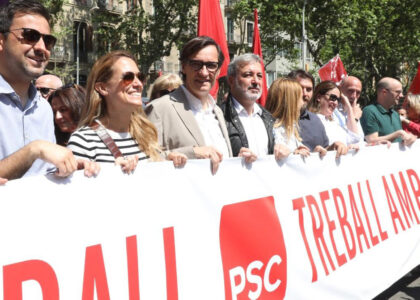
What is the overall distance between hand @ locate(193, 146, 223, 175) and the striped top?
0.30 m

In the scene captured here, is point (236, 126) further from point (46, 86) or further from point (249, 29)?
point (249, 29)

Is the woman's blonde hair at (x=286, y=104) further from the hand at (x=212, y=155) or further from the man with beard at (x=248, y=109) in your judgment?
the hand at (x=212, y=155)

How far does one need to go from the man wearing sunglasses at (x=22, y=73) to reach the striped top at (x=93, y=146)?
160mm

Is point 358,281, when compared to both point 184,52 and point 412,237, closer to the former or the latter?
point 412,237

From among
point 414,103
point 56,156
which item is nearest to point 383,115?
point 414,103

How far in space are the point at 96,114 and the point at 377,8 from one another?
30092 mm

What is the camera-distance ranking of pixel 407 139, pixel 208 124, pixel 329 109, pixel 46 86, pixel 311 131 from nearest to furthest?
pixel 208 124, pixel 311 131, pixel 46 86, pixel 407 139, pixel 329 109

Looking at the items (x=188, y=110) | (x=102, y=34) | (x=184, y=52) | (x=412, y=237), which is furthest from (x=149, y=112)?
(x=102, y=34)

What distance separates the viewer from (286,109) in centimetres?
426

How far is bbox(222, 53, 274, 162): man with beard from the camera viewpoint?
389cm

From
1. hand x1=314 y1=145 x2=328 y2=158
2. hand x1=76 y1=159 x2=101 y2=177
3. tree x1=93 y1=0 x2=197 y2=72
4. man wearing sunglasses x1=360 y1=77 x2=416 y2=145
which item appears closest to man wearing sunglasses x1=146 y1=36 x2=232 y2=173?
hand x1=314 y1=145 x2=328 y2=158

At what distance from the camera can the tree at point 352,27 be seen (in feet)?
91.5

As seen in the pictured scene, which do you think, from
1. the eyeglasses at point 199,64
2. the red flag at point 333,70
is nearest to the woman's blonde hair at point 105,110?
the eyeglasses at point 199,64

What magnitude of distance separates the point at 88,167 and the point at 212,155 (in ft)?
2.66
